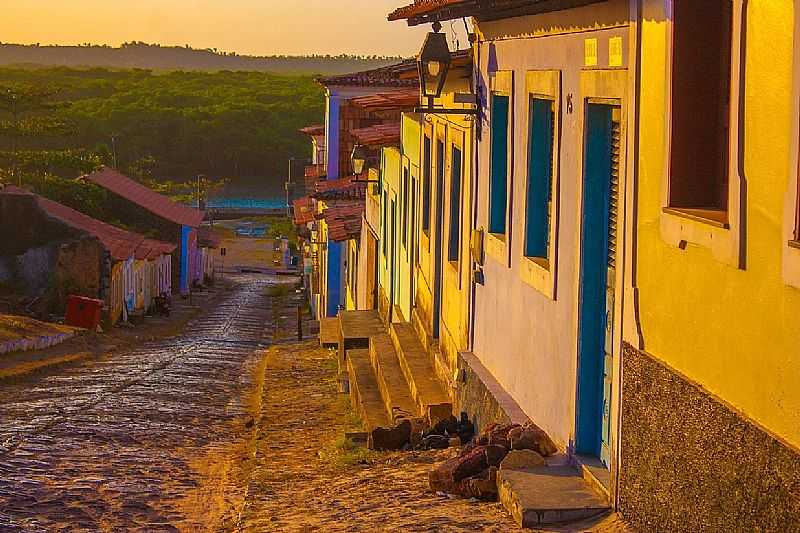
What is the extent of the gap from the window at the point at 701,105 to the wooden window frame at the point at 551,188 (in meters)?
2.33

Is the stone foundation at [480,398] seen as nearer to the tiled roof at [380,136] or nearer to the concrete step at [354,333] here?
the concrete step at [354,333]

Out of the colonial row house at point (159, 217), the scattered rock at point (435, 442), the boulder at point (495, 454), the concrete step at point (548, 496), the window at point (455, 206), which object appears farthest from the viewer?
the colonial row house at point (159, 217)

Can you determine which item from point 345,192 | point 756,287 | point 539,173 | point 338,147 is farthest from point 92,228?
point 756,287

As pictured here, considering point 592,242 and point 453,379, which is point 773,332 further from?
point 453,379

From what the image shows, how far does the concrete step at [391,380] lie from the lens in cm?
1195

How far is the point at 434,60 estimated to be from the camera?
34.8ft

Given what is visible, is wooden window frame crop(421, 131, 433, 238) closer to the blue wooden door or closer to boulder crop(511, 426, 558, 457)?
boulder crop(511, 426, 558, 457)

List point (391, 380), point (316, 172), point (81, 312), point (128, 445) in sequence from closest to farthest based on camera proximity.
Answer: point (128, 445)
point (391, 380)
point (81, 312)
point (316, 172)

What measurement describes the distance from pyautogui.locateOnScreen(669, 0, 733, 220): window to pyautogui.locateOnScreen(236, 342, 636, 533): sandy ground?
1.72m

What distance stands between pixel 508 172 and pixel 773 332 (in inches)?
198

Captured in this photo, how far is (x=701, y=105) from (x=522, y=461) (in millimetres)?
2715

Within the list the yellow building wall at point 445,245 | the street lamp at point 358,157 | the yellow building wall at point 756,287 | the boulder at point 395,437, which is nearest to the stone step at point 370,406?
the boulder at point 395,437

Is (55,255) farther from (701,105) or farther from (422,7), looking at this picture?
(701,105)

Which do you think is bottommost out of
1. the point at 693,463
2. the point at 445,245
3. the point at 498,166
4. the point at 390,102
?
the point at 693,463
